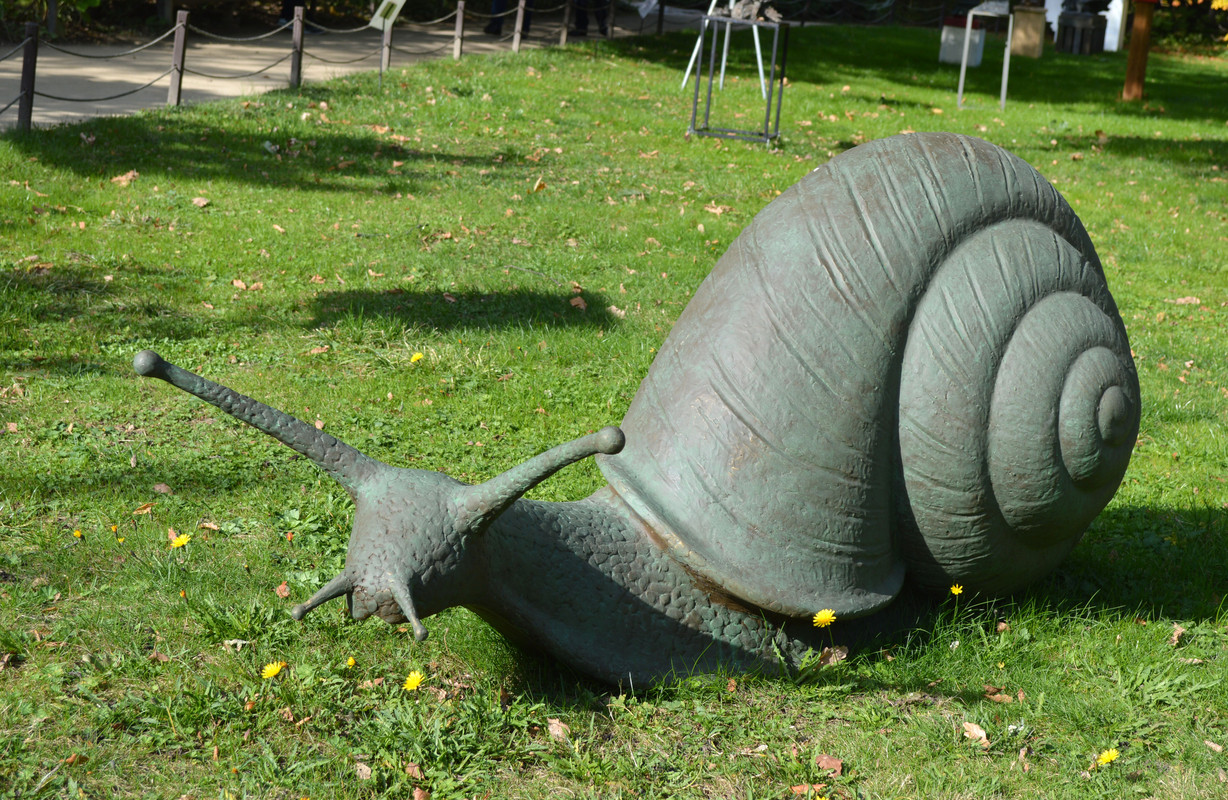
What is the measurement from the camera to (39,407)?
5375 millimetres

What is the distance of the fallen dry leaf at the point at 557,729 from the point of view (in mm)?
3311

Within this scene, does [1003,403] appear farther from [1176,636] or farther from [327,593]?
[327,593]

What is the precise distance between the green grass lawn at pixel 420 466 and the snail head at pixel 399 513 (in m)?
0.47

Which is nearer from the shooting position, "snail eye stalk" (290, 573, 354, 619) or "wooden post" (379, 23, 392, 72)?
"snail eye stalk" (290, 573, 354, 619)

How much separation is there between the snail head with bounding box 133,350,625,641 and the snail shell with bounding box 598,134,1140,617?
0.70 meters

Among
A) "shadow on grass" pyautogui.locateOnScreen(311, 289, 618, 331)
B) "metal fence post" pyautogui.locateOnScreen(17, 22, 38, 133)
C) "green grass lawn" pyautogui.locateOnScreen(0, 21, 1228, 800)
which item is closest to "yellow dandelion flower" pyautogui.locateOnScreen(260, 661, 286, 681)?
"green grass lawn" pyautogui.locateOnScreen(0, 21, 1228, 800)

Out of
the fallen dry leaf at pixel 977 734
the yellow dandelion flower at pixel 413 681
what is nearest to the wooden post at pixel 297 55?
the yellow dandelion flower at pixel 413 681

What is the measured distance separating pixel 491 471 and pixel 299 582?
1.24m

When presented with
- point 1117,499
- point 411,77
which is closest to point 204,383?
point 1117,499

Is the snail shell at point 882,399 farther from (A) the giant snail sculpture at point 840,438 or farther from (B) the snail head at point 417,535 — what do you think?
(B) the snail head at point 417,535

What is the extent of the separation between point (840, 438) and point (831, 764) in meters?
0.99

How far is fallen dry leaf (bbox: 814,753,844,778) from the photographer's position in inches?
128

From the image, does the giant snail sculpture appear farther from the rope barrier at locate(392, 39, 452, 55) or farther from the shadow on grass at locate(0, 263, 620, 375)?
the rope barrier at locate(392, 39, 452, 55)

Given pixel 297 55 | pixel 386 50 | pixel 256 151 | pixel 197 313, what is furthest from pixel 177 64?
pixel 197 313
